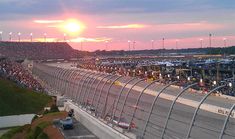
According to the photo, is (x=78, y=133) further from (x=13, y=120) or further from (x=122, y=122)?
(x=13, y=120)

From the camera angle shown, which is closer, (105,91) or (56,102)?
(105,91)

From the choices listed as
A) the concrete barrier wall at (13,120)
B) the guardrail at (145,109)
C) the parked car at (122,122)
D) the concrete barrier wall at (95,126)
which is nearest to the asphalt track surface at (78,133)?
the concrete barrier wall at (95,126)

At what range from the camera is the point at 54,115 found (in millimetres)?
33625

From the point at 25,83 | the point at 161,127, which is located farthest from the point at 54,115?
the point at 25,83

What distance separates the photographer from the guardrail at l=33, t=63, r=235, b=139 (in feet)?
49.2

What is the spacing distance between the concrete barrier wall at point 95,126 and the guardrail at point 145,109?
0.78 feet

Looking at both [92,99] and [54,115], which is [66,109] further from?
[92,99]

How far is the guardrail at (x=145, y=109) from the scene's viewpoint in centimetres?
1499

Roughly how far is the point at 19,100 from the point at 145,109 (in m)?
51.1

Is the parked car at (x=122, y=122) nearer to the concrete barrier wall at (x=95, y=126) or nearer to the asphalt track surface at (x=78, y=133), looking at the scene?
the concrete barrier wall at (x=95, y=126)

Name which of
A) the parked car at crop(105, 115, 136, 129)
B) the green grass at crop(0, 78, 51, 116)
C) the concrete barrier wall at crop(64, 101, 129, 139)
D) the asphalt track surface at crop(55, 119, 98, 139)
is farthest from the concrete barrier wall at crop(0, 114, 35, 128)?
the parked car at crop(105, 115, 136, 129)

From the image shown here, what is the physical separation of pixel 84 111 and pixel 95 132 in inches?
152

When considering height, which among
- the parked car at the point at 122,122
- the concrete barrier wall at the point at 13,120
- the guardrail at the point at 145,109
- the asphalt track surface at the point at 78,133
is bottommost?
the concrete barrier wall at the point at 13,120

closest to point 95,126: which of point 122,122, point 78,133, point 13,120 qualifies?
point 78,133
